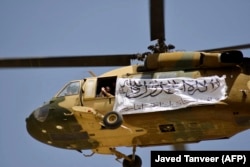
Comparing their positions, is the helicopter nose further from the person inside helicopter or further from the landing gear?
the landing gear

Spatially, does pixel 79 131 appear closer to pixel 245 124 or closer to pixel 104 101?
pixel 104 101

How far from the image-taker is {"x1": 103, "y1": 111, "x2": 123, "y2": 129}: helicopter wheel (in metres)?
16.7

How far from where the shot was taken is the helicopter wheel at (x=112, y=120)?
1667 cm

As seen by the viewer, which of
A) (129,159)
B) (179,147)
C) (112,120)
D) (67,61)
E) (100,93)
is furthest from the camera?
(129,159)

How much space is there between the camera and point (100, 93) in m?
18.0

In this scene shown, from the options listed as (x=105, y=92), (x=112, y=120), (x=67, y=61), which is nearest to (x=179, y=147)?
(x=112, y=120)

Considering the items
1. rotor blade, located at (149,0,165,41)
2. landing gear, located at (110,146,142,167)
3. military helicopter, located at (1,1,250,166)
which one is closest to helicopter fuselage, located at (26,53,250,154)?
military helicopter, located at (1,1,250,166)

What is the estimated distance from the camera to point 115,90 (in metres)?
17.9

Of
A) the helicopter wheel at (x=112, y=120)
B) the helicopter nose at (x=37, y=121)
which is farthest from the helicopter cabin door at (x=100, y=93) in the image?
the helicopter nose at (x=37, y=121)

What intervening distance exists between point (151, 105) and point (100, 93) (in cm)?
171

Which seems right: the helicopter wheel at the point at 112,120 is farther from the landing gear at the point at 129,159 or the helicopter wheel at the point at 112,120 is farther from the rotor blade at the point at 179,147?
the rotor blade at the point at 179,147

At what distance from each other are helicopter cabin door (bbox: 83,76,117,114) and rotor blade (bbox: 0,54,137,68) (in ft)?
1.86

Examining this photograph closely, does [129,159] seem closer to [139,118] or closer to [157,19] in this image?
[139,118]

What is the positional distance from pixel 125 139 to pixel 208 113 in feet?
9.04
